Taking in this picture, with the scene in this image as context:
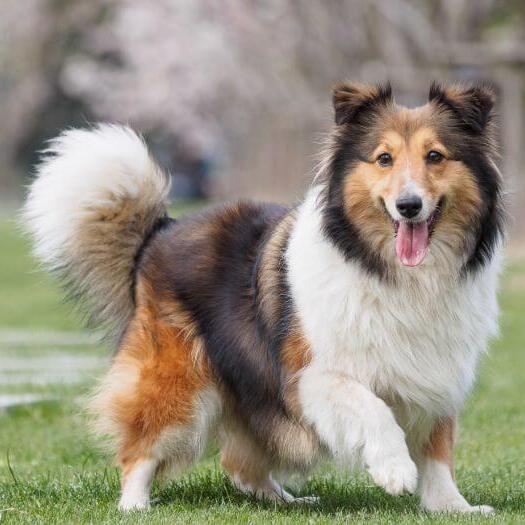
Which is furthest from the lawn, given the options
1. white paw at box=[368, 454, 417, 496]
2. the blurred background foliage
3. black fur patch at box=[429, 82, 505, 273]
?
the blurred background foliage

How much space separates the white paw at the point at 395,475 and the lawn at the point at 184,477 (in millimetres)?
175

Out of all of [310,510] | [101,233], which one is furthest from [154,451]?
[101,233]

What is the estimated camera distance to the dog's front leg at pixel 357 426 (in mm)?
5047

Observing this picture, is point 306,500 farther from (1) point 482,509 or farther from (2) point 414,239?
(2) point 414,239

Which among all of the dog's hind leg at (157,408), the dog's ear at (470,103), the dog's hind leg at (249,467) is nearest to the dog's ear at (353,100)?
the dog's ear at (470,103)

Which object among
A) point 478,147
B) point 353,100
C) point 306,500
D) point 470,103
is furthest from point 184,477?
point 470,103

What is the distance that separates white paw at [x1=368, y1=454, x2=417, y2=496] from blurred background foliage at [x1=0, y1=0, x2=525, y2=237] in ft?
54.9

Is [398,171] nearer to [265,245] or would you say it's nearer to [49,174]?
[265,245]

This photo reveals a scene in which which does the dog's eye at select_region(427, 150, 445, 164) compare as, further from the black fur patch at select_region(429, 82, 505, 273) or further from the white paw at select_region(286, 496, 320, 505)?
the white paw at select_region(286, 496, 320, 505)

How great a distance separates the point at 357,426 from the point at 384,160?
115cm

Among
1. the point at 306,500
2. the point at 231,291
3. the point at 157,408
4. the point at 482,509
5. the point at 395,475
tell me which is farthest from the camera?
the point at 306,500

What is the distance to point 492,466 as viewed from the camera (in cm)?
686

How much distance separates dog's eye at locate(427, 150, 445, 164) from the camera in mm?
5254

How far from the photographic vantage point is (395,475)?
5016mm
